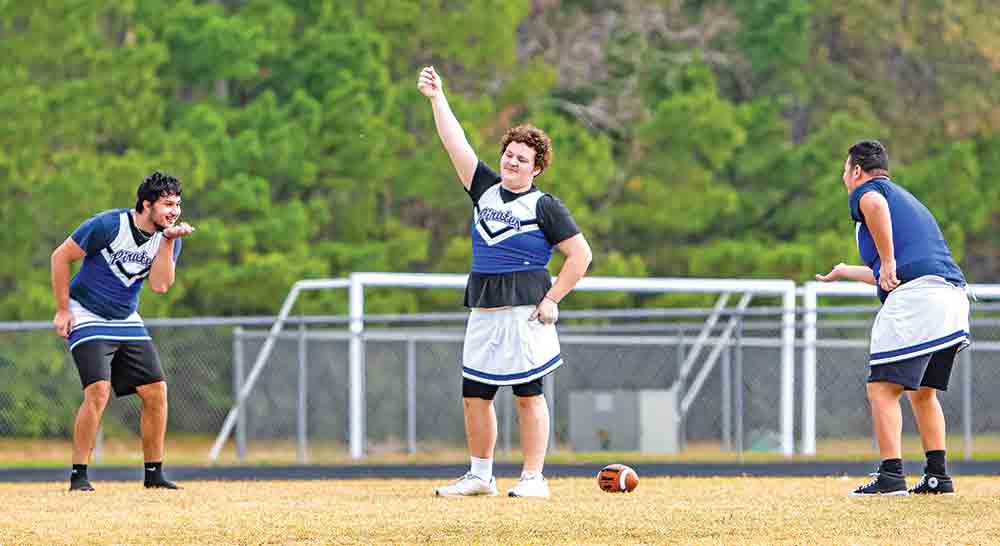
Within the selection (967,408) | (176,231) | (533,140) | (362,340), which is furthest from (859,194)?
(362,340)

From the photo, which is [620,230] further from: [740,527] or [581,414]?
[740,527]

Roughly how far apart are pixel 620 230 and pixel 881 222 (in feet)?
68.5

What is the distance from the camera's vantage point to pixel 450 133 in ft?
31.5

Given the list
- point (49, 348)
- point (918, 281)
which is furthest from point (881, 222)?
point (49, 348)

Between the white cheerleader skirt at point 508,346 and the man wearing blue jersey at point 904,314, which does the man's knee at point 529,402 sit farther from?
the man wearing blue jersey at point 904,314

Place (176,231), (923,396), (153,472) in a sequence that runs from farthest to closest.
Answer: (153,472)
(176,231)
(923,396)

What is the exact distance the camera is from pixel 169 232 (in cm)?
1016

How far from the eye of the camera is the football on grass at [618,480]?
Answer: 977 centimetres

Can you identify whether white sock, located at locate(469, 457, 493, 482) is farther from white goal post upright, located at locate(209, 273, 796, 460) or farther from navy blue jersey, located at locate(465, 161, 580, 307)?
white goal post upright, located at locate(209, 273, 796, 460)

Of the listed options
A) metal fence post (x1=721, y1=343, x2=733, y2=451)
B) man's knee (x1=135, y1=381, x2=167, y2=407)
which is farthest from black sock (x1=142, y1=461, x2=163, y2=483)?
metal fence post (x1=721, y1=343, x2=733, y2=451)

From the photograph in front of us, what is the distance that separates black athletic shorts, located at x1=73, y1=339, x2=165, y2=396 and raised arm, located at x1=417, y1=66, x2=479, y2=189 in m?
2.29

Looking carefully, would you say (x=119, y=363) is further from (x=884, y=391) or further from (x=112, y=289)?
(x=884, y=391)

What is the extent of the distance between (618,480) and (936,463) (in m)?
1.69

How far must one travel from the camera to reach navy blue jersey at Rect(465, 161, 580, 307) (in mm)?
9414
